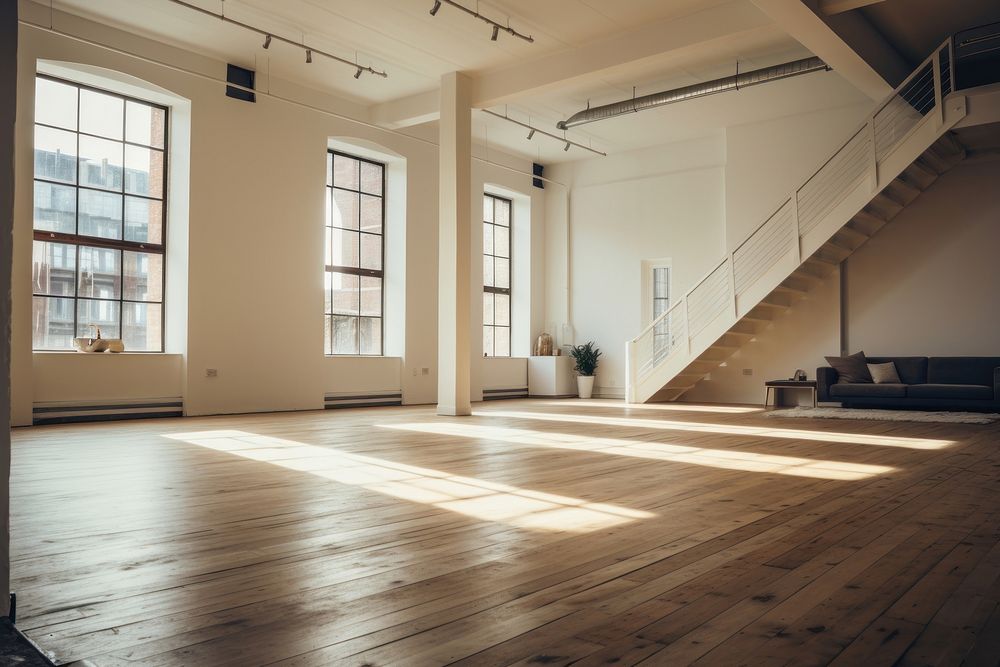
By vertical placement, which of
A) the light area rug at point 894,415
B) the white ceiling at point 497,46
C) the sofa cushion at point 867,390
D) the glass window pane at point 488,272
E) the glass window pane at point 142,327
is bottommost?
the light area rug at point 894,415

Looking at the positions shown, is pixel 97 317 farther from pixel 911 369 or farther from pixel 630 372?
pixel 911 369

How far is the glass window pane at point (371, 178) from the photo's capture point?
38.4 feet

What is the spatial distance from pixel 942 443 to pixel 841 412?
3152 millimetres

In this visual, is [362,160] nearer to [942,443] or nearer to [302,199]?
[302,199]

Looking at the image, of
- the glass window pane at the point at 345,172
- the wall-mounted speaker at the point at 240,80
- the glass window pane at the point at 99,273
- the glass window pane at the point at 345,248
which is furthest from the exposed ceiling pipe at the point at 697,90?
the glass window pane at the point at 99,273

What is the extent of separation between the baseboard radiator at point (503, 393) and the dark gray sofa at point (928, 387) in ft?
17.2

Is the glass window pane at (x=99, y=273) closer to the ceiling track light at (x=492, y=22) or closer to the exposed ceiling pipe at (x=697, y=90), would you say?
the ceiling track light at (x=492, y=22)

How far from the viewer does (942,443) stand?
21.1 feet

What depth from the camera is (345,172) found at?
1147 centimetres

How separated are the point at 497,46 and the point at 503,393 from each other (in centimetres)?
636

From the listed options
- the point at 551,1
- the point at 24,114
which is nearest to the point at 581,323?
the point at 551,1

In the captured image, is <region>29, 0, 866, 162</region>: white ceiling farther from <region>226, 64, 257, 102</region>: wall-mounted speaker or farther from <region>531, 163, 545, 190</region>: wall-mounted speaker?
<region>531, 163, 545, 190</region>: wall-mounted speaker

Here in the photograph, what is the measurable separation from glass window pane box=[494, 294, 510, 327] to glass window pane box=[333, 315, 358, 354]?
11.1 ft

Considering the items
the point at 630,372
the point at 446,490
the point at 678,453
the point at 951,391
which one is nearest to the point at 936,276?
the point at 951,391
